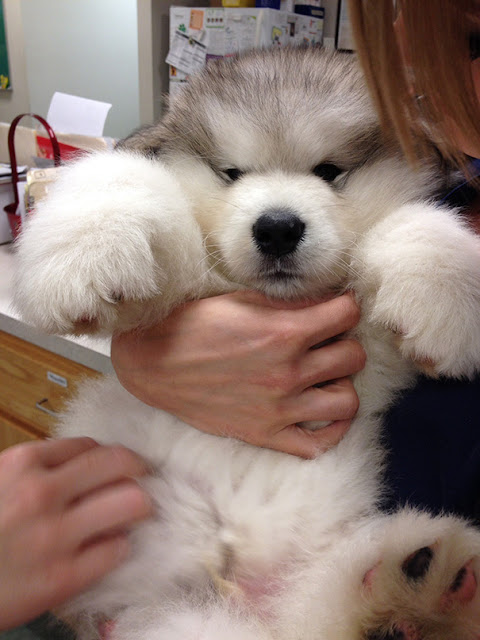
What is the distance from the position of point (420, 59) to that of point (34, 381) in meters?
1.72

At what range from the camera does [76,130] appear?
285cm

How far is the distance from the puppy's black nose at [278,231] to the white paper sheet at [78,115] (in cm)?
209

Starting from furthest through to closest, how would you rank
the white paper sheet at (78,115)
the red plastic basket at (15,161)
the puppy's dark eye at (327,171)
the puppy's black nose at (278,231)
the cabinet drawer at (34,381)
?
1. the white paper sheet at (78,115)
2. the red plastic basket at (15,161)
3. the cabinet drawer at (34,381)
4. the puppy's dark eye at (327,171)
5. the puppy's black nose at (278,231)

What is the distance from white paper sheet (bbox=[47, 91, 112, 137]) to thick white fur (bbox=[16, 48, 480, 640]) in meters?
1.85

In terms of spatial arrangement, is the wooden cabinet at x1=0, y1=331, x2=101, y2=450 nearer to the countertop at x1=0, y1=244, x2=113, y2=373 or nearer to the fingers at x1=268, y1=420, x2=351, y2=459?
the countertop at x1=0, y1=244, x2=113, y2=373

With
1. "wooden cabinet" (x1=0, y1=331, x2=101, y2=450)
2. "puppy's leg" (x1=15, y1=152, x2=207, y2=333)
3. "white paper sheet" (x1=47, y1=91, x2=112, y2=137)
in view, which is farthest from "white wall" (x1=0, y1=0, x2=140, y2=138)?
"puppy's leg" (x1=15, y1=152, x2=207, y2=333)

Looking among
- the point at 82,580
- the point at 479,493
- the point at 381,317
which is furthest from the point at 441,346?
the point at 82,580

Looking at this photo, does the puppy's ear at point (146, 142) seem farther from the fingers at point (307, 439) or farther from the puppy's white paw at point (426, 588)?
the puppy's white paw at point (426, 588)

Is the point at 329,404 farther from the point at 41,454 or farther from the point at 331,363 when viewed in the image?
the point at 41,454

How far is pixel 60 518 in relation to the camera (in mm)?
903

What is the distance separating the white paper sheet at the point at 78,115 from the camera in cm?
275

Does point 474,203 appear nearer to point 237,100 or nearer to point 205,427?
point 237,100

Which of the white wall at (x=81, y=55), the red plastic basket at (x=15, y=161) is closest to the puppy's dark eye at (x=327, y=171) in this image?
the red plastic basket at (x=15, y=161)

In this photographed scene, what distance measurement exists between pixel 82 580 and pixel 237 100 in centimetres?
95
